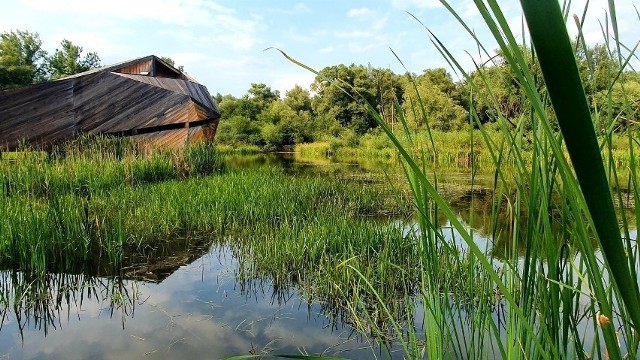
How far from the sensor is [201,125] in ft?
40.6

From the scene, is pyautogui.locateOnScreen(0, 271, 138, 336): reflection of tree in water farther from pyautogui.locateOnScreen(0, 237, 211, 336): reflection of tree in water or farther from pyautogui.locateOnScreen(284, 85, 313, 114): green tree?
pyautogui.locateOnScreen(284, 85, 313, 114): green tree

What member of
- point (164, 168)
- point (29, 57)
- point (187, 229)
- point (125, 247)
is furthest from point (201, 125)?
point (29, 57)

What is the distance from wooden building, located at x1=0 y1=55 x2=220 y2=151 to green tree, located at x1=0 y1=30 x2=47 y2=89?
18364 mm

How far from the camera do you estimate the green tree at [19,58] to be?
87.7 feet

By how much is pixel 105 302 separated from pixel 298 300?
1461 mm

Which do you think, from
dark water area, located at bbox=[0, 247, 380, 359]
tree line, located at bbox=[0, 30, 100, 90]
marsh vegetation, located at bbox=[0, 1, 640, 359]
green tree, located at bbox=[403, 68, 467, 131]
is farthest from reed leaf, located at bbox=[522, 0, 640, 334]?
tree line, located at bbox=[0, 30, 100, 90]

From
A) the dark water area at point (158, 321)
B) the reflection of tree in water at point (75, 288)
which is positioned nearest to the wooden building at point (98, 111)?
the reflection of tree in water at point (75, 288)

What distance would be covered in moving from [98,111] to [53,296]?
32.2 feet

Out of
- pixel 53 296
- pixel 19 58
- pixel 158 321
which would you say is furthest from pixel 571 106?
pixel 19 58

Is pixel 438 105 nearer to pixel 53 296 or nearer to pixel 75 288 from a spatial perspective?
pixel 75 288

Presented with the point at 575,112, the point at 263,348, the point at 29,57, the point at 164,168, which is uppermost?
the point at 29,57

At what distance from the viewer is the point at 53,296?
3.25 meters

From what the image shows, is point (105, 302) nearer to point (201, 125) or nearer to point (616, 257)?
point (616, 257)

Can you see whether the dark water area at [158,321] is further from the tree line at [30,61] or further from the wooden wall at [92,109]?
the tree line at [30,61]
